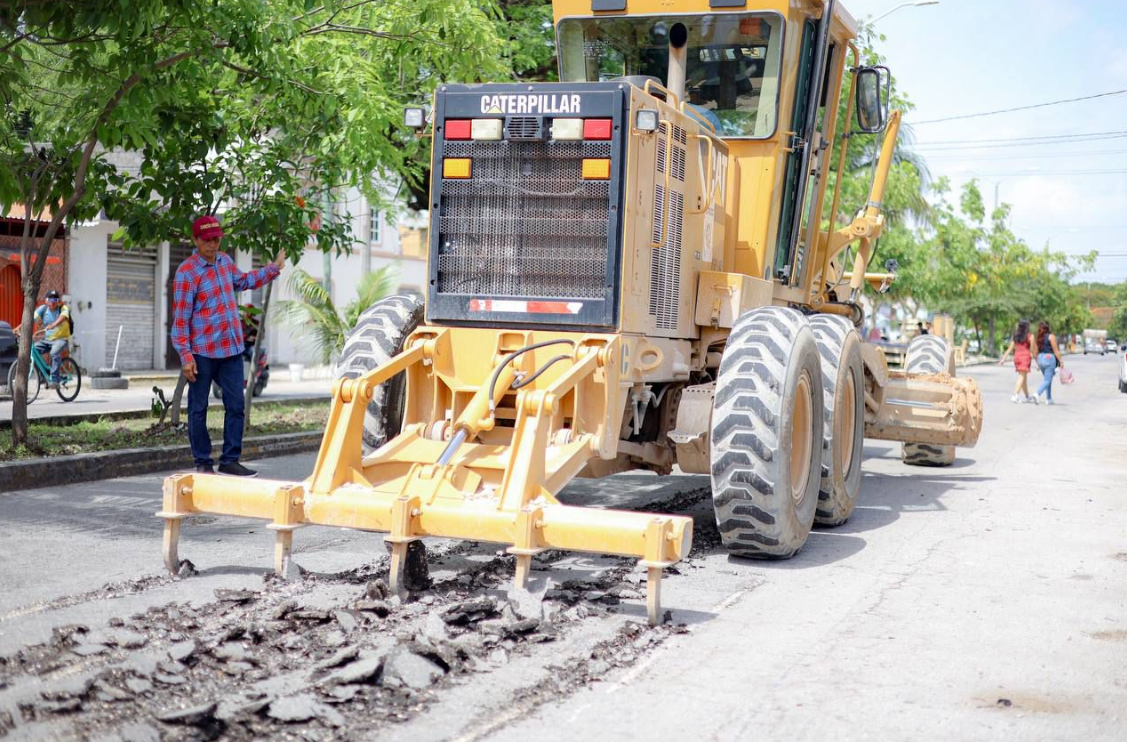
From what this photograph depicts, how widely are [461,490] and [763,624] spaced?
1.63 m

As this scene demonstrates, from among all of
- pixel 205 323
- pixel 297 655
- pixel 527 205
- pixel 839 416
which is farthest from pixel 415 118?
pixel 297 655

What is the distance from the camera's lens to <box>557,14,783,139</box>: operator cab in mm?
8219

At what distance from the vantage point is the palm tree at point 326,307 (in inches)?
624

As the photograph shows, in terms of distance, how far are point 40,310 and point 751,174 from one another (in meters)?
16.5

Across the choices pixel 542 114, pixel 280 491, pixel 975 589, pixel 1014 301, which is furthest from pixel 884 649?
pixel 1014 301

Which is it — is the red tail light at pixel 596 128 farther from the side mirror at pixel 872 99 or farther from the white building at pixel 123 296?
the white building at pixel 123 296

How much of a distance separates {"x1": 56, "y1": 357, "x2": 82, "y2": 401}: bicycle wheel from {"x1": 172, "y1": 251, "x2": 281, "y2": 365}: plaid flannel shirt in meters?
12.2

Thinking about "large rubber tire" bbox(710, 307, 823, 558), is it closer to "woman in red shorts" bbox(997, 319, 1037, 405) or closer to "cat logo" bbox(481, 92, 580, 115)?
"cat logo" bbox(481, 92, 580, 115)

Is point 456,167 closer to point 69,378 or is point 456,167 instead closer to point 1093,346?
point 69,378

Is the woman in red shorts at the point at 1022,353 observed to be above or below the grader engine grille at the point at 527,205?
below

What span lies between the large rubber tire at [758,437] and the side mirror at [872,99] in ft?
Answer: 9.67

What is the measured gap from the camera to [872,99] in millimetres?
9398

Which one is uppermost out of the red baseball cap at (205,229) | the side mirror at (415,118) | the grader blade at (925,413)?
the side mirror at (415,118)

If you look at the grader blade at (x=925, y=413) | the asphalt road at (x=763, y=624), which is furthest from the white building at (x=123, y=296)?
the asphalt road at (x=763, y=624)
